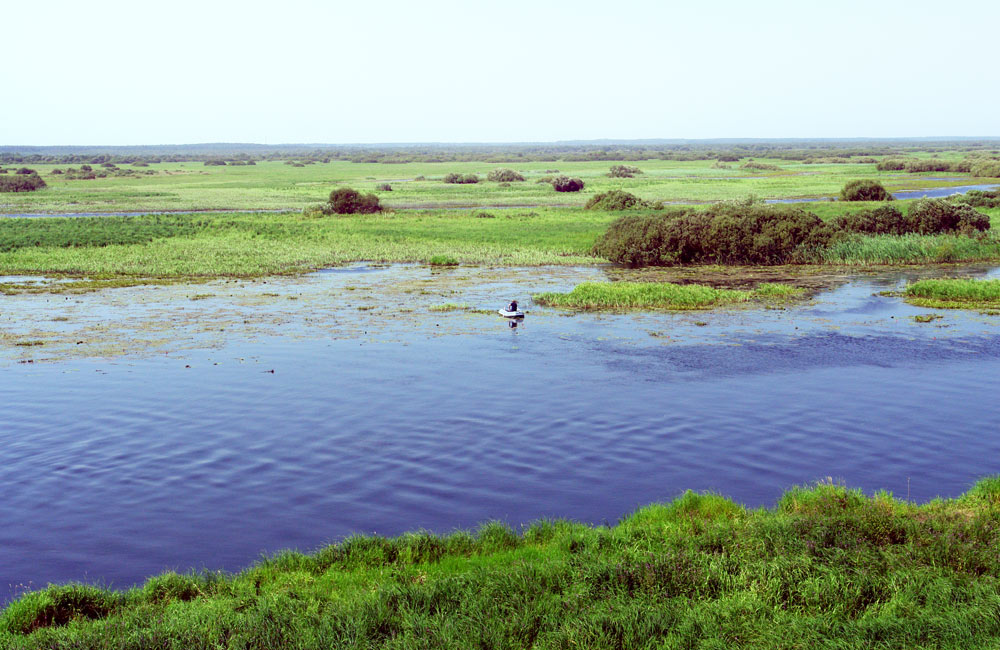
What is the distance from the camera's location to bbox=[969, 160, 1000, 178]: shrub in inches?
4722

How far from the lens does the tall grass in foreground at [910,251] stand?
4978 centimetres

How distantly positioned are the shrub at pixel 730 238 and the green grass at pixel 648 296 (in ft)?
32.7

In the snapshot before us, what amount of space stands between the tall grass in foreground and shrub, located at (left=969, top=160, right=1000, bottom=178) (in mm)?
79296

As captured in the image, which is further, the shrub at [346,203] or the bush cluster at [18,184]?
the bush cluster at [18,184]

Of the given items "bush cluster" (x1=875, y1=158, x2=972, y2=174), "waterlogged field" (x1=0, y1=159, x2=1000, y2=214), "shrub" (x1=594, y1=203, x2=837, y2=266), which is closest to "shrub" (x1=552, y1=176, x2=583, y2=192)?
"waterlogged field" (x1=0, y1=159, x2=1000, y2=214)

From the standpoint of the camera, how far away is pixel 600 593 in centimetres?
1150

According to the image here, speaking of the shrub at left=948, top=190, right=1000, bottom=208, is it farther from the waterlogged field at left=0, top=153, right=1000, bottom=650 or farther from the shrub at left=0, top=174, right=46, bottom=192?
the shrub at left=0, top=174, right=46, bottom=192

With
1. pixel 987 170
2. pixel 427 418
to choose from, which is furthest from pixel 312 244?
pixel 987 170

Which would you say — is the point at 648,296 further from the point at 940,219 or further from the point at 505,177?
the point at 505,177

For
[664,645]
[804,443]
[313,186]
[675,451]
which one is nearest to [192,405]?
[675,451]

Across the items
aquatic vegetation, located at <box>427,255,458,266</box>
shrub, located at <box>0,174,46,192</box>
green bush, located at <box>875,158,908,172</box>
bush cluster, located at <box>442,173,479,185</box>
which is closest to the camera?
aquatic vegetation, located at <box>427,255,458,266</box>

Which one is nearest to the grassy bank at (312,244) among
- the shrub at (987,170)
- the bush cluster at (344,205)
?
the bush cluster at (344,205)

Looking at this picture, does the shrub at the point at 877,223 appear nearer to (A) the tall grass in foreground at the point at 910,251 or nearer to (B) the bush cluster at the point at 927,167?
(A) the tall grass in foreground at the point at 910,251

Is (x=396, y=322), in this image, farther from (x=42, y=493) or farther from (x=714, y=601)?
(x=714, y=601)
